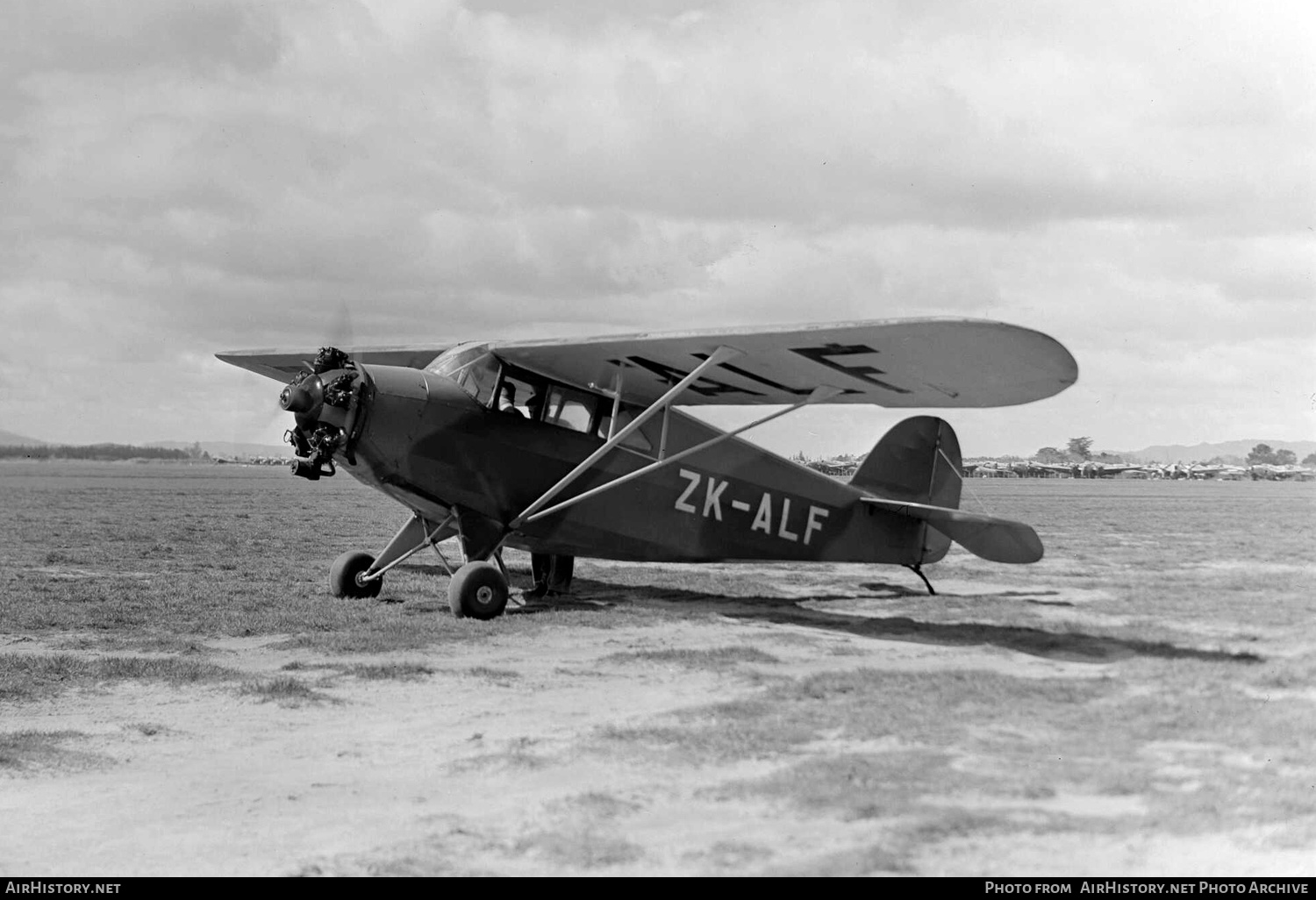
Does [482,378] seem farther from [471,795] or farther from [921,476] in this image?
[471,795]

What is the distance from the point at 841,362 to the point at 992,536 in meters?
2.95

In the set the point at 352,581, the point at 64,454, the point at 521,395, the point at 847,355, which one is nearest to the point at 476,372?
the point at 521,395

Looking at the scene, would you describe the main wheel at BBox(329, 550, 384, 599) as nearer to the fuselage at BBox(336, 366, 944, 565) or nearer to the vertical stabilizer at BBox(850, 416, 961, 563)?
the fuselage at BBox(336, 366, 944, 565)

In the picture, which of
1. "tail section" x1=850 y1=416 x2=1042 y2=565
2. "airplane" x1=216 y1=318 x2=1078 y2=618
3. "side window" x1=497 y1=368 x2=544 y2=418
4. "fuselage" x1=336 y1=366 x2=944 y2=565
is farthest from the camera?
"tail section" x1=850 y1=416 x2=1042 y2=565

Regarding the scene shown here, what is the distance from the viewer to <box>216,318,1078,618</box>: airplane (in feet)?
31.8

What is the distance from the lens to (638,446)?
37.6 feet

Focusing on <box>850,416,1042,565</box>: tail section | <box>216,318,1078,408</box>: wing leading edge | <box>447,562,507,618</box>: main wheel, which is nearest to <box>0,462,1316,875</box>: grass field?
<box>447,562,507,618</box>: main wheel

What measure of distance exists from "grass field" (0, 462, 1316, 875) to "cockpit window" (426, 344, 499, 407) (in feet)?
7.43

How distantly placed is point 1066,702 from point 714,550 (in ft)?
19.6

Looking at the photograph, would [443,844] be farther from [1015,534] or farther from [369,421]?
[1015,534]

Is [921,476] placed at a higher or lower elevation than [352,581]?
higher

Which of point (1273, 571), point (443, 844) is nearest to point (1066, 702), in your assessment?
point (443, 844)

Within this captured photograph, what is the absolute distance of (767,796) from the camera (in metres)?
4.26

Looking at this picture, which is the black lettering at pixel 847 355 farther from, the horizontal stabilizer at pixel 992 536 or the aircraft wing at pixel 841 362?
the horizontal stabilizer at pixel 992 536
